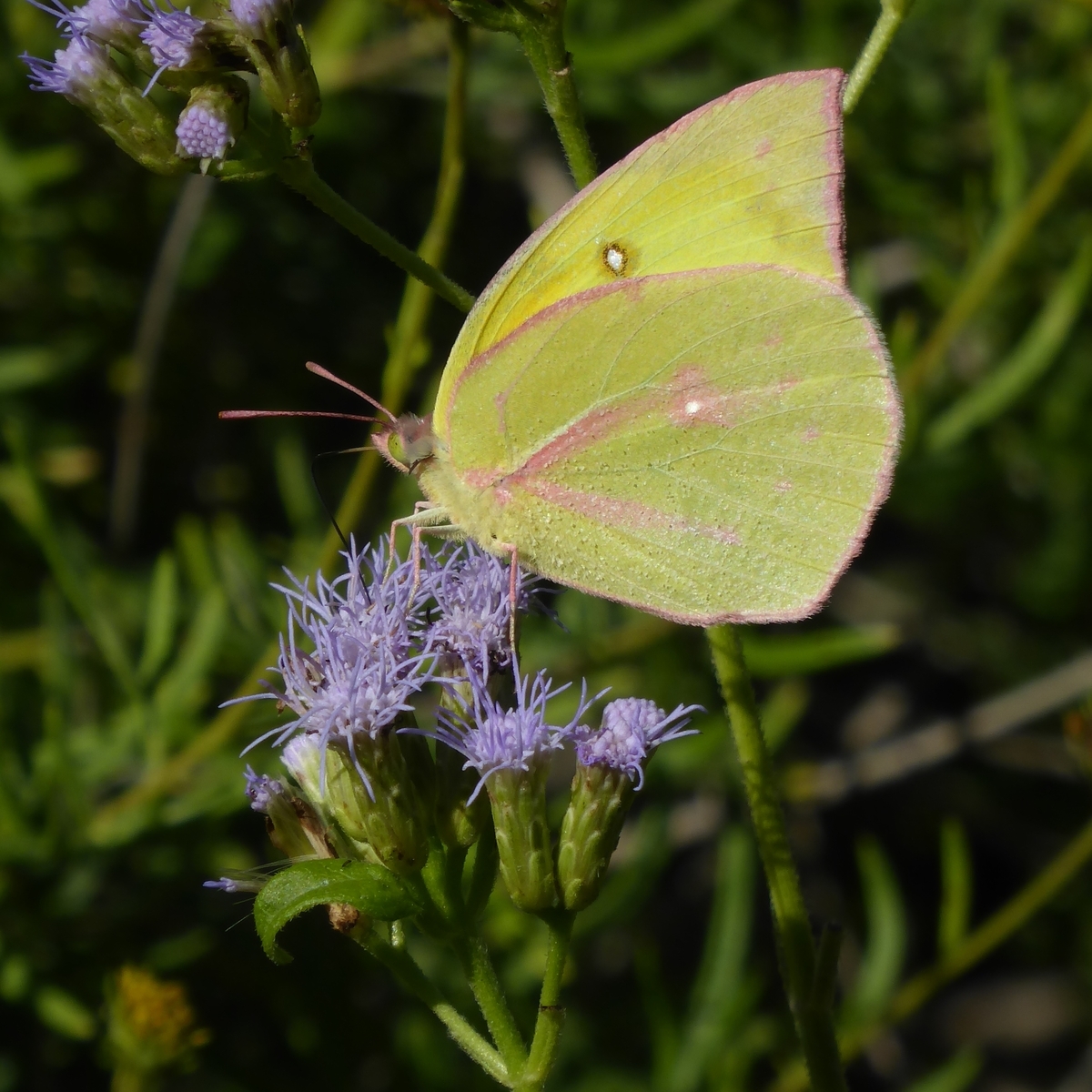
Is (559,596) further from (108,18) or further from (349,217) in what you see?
(108,18)

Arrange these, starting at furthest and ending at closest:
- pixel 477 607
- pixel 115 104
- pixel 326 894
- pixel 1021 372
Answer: pixel 1021 372, pixel 477 607, pixel 115 104, pixel 326 894

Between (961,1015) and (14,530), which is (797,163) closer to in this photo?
(14,530)

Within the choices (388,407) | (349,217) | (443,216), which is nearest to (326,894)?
(349,217)

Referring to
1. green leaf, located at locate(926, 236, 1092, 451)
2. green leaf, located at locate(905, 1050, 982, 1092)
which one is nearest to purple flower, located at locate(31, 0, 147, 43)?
green leaf, located at locate(926, 236, 1092, 451)

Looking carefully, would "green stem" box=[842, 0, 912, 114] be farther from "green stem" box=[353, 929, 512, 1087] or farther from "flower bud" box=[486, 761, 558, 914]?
"green stem" box=[353, 929, 512, 1087]

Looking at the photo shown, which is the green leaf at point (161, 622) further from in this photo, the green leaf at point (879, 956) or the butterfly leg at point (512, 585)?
the green leaf at point (879, 956)

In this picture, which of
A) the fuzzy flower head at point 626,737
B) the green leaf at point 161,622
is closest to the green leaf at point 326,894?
the fuzzy flower head at point 626,737
